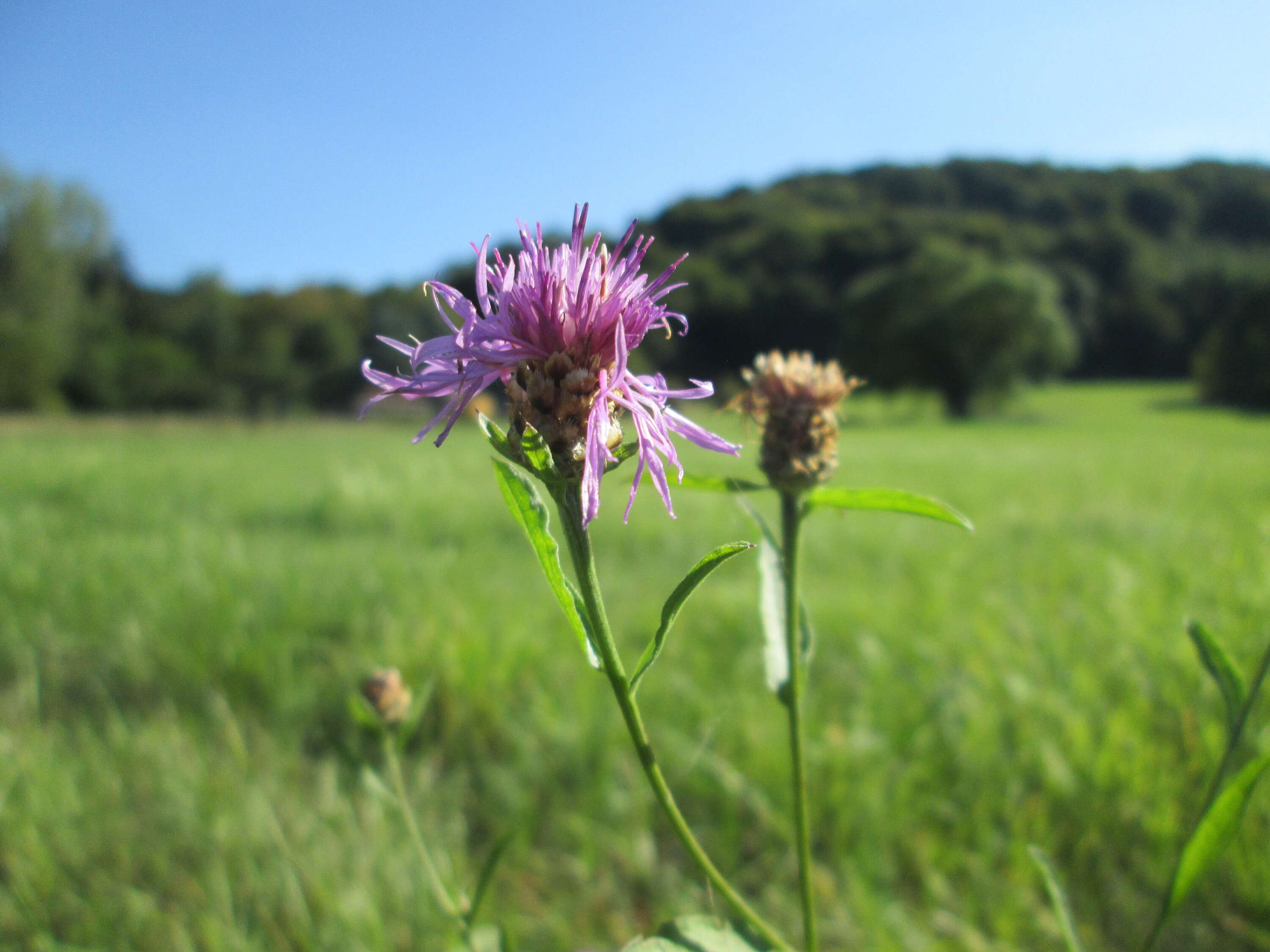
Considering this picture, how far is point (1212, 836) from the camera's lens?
0.66m

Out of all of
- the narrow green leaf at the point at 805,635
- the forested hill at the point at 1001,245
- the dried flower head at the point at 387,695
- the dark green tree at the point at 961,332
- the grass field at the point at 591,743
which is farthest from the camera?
the forested hill at the point at 1001,245

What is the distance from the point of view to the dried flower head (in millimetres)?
998

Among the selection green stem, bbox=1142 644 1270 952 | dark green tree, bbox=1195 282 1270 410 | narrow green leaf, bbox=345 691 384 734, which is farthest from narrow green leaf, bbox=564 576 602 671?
dark green tree, bbox=1195 282 1270 410

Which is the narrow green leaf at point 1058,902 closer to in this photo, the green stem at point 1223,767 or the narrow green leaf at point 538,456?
the green stem at point 1223,767

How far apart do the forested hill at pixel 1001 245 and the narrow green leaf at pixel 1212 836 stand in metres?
24.6

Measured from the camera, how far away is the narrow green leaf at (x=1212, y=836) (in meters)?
0.64

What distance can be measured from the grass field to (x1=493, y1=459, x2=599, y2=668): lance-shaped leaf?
22 centimetres

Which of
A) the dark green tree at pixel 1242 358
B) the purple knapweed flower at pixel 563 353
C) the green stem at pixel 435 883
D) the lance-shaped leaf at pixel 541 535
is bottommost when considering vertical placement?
the green stem at pixel 435 883

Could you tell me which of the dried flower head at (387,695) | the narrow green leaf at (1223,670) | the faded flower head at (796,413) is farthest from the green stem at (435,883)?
the narrow green leaf at (1223,670)

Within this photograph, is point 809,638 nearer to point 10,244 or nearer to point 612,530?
point 612,530

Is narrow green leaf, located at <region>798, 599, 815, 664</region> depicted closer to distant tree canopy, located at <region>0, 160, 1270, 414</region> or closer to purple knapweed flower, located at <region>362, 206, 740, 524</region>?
purple knapweed flower, located at <region>362, 206, 740, 524</region>

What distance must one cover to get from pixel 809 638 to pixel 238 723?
2.14 m

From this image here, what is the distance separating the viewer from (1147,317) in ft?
130

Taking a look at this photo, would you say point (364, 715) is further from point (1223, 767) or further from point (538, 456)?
point (1223, 767)
